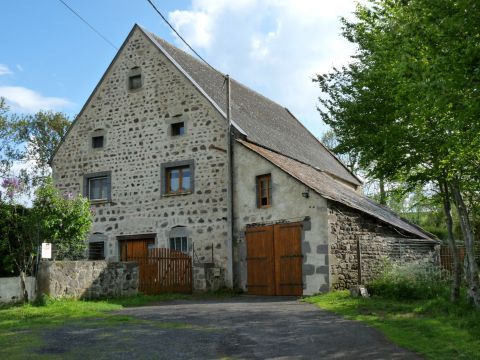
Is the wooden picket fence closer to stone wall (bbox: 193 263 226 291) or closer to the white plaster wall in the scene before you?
stone wall (bbox: 193 263 226 291)

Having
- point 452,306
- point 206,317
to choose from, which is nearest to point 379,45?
point 452,306

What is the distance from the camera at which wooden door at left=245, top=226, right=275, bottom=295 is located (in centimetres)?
1686

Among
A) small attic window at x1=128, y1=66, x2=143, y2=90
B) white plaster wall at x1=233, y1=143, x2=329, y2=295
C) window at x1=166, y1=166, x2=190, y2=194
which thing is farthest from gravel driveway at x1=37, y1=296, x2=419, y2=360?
small attic window at x1=128, y1=66, x2=143, y2=90

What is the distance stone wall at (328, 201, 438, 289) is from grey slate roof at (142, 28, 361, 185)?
442 centimetres

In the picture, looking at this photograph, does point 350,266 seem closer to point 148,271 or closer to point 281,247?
point 281,247

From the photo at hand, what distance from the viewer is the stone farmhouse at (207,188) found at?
1645cm

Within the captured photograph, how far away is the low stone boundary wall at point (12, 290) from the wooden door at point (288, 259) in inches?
286

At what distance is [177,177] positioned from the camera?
64.8ft

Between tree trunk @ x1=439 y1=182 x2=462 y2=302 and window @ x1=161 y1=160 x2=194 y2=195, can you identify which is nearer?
tree trunk @ x1=439 y1=182 x2=462 y2=302

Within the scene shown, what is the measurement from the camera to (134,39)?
21203 mm

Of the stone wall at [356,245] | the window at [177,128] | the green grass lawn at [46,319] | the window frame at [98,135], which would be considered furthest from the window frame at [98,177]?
the stone wall at [356,245]

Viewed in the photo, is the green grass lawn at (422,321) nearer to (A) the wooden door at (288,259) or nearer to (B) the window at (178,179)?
(A) the wooden door at (288,259)

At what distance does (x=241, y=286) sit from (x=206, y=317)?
6.58 metres

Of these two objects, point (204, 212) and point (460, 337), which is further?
point (204, 212)
